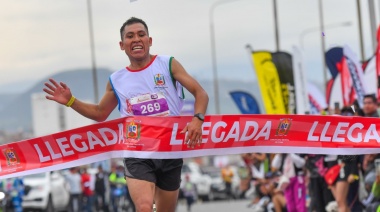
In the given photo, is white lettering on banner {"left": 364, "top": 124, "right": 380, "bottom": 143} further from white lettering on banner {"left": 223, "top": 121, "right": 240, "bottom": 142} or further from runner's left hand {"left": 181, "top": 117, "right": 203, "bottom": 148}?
runner's left hand {"left": 181, "top": 117, "right": 203, "bottom": 148}

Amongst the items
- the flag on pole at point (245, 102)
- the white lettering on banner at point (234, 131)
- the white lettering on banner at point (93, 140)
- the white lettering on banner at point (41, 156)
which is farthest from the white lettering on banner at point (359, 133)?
the flag on pole at point (245, 102)

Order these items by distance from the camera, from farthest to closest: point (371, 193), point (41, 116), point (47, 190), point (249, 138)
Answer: point (41, 116) → point (47, 190) → point (371, 193) → point (249, 138)

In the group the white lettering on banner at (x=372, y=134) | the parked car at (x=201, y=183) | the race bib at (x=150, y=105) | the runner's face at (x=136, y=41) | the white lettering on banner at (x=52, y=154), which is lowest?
the parked car at (x=201, y=183)

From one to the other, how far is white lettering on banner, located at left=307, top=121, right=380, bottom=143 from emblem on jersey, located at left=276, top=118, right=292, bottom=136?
0.77ft

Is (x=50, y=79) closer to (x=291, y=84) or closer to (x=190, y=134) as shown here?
(x=190, y=134)

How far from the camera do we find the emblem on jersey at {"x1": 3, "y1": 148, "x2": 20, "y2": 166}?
10.6 meters

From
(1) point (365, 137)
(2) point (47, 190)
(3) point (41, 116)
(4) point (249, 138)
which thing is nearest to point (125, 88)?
(4) point (249, 138)

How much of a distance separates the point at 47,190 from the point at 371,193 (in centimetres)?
1928

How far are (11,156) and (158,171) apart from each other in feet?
5.18

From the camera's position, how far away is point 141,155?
9.77 meters

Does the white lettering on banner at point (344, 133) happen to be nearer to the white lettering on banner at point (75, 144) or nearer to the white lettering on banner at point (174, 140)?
the white lettering on banner at point (174, 140)

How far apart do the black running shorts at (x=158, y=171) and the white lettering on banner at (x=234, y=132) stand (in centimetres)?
23

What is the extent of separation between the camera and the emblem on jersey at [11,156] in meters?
10.6

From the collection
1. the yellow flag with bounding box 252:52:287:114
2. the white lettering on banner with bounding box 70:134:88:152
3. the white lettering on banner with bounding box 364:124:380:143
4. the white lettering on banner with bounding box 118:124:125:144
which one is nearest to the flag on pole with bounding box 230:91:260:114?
the yellow flag with bounding box 252:52:287:114
